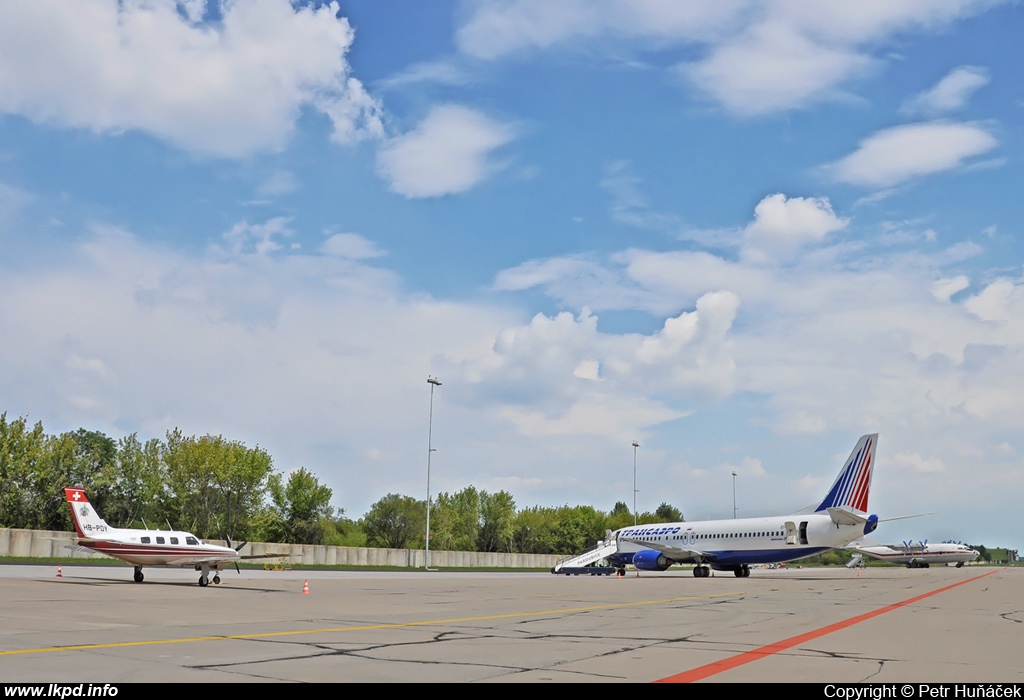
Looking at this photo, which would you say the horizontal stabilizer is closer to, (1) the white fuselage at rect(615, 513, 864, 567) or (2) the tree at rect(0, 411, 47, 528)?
(1) the white fuselage at rect(615, 513, 864, 567)

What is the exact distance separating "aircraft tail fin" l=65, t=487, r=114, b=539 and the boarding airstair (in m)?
44.3

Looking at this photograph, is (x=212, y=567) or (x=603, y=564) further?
(x=603, y=564)

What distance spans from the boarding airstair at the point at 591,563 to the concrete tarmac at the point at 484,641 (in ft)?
155

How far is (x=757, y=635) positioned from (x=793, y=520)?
42291 mm

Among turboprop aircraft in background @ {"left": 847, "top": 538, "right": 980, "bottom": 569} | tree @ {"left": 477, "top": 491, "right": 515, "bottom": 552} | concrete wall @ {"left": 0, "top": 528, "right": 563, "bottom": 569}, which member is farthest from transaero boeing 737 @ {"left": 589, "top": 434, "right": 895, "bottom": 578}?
turboprop aircraft in background @ {"left": 847, "top": 538, "right": 980, "bottom": 569}

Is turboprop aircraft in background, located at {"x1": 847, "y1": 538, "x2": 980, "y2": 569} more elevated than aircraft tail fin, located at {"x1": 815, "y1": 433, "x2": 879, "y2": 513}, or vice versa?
aircraft tail fin, located at {"x1": 815, "y1": 433, "x2": 879, "y2": 513}

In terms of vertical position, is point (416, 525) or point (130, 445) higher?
point (130, 445)

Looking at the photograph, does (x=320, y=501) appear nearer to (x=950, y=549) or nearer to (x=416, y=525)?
(x=416, y=525)

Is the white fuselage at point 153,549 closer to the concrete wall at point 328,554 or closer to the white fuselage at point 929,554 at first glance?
the concrete wall at point 328,554

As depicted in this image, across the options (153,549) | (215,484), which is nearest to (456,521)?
(215,484)

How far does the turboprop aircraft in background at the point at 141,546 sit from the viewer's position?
119ft

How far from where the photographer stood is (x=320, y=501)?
10969 centimetres

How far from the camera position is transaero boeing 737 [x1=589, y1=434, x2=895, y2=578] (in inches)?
2160
